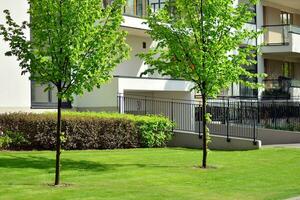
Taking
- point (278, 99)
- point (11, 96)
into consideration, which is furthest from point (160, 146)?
point (278, 99)

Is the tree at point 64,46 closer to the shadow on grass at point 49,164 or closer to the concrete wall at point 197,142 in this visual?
the shadow on grass at point 49,164

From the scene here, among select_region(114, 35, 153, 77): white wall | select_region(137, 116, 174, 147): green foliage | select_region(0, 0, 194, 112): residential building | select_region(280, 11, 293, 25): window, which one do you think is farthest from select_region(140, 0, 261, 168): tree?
select_region(280, 11, 293, 25): window

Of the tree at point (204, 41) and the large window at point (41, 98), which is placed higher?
the tree at point (204, 41)

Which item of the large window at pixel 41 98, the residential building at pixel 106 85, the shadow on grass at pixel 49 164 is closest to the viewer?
the shadow on grass at pixel 49 164

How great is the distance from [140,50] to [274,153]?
10.5m

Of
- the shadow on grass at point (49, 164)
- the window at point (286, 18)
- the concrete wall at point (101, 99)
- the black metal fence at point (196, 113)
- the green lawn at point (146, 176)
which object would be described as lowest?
the green lawn at point (146, 176)

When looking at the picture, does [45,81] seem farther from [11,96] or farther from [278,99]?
[278,99]

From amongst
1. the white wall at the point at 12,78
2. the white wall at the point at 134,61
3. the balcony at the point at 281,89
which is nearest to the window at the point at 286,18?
the balcony at the point at 281,89

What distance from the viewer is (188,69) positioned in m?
16.3

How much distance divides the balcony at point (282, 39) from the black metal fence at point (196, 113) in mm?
7937

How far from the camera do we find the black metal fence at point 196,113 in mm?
27156

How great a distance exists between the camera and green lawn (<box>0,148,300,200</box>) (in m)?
11.5

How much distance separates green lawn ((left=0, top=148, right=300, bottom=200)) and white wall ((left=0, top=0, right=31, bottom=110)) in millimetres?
3687

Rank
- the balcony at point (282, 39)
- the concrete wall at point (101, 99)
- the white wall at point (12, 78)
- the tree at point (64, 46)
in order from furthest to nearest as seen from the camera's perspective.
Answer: the balcony at point (282, 39) < the concrete wall at point (101, 99) < the white wall at point (12, 78) < the tree at point (64, 46)
